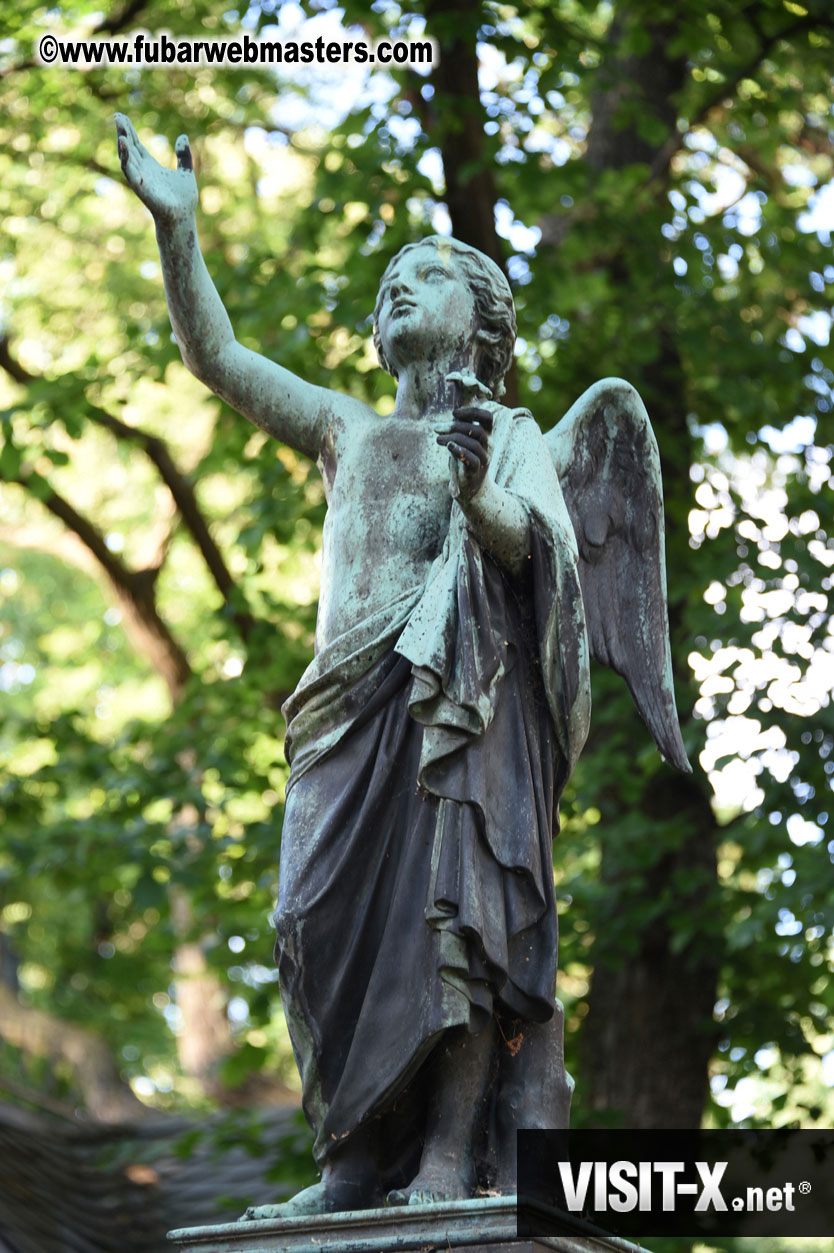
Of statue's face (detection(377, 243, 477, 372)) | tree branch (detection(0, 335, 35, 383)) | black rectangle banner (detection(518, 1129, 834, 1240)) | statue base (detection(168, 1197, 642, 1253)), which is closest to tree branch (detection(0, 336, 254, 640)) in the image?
tree branch (detection(0, 335, 35, 383))

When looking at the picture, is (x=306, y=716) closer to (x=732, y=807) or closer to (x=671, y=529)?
(x=671, y=529)

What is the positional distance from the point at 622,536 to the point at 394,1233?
1.94m

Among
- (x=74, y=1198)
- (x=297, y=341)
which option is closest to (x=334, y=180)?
(x=297, y=341)

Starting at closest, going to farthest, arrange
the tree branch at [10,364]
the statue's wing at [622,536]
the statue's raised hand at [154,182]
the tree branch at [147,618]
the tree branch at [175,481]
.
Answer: the statue's raised hand at [154,182] → the statue's wing at [622,536] → the tree branch at [175,481] → the tree branch at [10,364] → the tree branch at [147,618]

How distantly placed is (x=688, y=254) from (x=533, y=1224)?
319 inches

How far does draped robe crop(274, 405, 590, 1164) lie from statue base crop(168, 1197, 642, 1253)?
0.25 metres

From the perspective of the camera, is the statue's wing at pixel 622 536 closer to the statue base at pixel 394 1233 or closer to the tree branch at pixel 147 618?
the statue base at pixel 394 1233

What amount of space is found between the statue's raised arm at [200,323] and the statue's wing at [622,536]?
2.14ft

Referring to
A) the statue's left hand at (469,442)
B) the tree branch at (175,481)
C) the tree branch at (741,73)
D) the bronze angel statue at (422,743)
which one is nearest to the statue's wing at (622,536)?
the bronze angel statue at (422,743)

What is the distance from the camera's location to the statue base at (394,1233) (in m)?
3.28

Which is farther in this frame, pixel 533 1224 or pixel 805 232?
pixel 805 232

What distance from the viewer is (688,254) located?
1055 cm

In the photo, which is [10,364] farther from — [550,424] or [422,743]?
[422,743]

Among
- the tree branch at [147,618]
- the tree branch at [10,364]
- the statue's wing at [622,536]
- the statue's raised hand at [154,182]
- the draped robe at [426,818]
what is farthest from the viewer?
the tree branch at [147,618]
